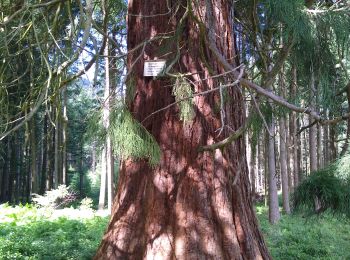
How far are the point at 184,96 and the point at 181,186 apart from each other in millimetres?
581

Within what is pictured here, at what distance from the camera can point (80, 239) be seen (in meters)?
5.02

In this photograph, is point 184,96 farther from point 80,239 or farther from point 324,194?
point 80,239

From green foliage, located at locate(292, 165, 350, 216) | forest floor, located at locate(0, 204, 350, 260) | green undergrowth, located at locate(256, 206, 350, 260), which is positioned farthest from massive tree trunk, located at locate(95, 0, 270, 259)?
green undergrowth, located at locate(256, 206, 350, 260)

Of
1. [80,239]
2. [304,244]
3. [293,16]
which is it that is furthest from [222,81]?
[304,244]

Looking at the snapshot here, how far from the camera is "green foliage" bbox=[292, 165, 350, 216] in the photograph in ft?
9.30

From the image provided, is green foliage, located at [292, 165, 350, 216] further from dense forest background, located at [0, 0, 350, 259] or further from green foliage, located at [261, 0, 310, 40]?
green foliage, located at [261, 0, 310, 40]

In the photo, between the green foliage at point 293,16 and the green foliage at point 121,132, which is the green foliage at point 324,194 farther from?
the green foliage at point 121,132

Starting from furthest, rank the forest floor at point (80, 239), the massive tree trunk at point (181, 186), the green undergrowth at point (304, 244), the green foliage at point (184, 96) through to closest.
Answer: the green undergrowth at point (304, 244) < the forest floor at point (80, 239) < the massive tree trunk at point (181, 186) < the green foliage at point (184, 96)

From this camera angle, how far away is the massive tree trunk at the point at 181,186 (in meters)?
2.37

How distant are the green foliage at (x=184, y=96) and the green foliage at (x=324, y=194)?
4.02 ft

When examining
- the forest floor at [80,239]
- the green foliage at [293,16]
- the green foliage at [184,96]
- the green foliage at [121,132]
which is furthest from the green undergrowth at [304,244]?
the green foliage at [121,132]

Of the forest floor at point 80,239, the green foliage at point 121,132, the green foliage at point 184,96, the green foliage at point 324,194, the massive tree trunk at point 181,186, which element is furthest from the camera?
the forest floor at point 80,239

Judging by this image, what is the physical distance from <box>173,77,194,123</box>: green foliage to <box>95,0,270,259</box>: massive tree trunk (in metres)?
0.19

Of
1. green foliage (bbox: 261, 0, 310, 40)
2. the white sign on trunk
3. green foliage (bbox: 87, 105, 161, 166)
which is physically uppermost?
green foliage (bbox: 261, 0, 310, 40)
